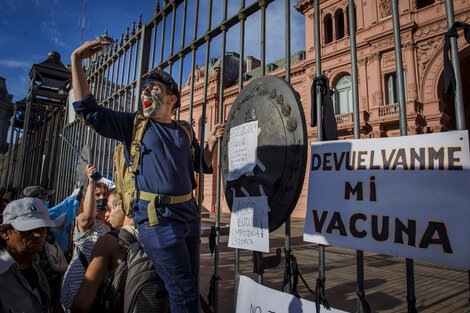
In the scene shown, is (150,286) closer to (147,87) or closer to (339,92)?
(147,87)

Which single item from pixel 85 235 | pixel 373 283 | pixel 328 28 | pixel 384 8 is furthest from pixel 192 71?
pixel 328 28

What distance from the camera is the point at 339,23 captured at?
16.3m

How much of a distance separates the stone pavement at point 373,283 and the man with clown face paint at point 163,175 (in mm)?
1216

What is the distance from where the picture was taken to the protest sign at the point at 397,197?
3.51 feet

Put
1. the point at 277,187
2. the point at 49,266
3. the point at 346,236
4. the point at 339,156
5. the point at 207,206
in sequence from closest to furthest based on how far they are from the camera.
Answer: the point at 346,236, the point at 339,156, the point at 277,187, the point at 49,266, the point at 207,206

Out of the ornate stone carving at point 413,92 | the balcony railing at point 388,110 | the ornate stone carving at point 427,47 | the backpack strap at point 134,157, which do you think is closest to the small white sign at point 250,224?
the backpack strap at point 134,157

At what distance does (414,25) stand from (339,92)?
4411 mm

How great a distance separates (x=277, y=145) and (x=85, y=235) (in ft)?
6.37

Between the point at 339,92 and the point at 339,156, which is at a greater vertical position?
the point at 339,92

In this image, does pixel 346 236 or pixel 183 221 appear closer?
pixel 346 236

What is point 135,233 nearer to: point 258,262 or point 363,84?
point 258,262

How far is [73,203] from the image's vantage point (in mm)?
3318

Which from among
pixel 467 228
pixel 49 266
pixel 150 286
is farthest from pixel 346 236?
pixel 49 266

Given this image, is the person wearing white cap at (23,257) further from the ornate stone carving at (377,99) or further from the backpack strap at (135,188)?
the ornate stone carving at (377,99)
